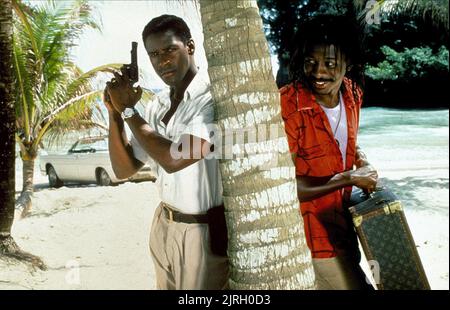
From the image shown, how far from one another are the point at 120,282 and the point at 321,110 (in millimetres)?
3254

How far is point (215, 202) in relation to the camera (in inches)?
74.4

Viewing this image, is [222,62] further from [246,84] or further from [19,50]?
[19,50]

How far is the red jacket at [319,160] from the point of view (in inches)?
72.4

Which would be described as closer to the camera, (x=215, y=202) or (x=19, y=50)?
(x=215, y=202)

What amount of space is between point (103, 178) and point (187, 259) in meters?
7.35

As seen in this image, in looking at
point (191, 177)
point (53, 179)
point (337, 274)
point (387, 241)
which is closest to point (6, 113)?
point (191, 177)

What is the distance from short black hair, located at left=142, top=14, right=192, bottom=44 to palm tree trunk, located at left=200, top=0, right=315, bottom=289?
1.11ft

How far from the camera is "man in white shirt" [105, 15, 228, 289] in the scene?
1.80 meters

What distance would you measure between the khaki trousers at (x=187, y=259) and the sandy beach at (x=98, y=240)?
7.46 feet

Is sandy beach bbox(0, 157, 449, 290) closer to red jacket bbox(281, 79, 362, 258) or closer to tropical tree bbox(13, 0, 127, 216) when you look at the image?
tropical tree bbox(13, 0, 127, 216)

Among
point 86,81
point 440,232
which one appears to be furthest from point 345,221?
point 86,81

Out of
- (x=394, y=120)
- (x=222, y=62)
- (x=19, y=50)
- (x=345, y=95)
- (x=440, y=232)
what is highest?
(x=19, y=50)

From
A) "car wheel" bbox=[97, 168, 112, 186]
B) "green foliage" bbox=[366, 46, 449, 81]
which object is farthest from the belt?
"car wheel" bbox=[97, 168, 112, 186]

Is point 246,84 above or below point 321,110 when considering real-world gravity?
above
